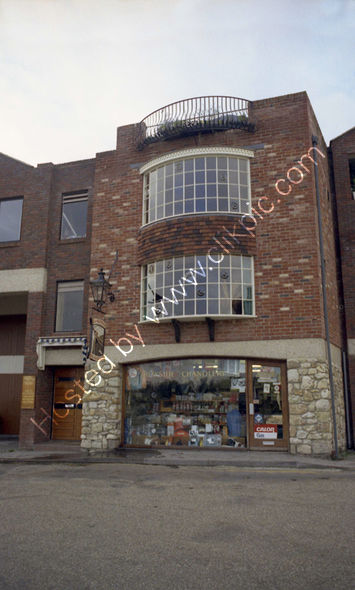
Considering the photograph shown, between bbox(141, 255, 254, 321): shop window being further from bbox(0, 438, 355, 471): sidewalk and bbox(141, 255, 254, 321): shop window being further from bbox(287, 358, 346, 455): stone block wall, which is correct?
bbox(0, 438, 355, 471): sidewalk

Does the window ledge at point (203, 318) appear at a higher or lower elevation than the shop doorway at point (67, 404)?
higher

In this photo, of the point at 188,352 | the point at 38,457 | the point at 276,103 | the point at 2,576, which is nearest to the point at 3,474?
the point at 38,457

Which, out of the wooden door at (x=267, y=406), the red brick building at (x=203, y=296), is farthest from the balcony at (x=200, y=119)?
the wooden door at (x=267, y=406)

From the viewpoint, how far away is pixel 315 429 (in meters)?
12.5

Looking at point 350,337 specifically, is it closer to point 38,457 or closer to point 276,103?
point 276,103

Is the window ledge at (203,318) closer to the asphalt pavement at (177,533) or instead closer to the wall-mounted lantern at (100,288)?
the wall-mounted lantern at (100,288)

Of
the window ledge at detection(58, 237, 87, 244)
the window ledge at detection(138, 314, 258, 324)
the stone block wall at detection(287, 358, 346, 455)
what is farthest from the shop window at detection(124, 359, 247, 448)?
the window ledge at detection(58, 237, 87, 244)

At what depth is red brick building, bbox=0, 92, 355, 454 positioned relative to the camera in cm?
1336

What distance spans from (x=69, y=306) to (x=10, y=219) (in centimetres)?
411

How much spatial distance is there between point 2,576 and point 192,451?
30.5ft

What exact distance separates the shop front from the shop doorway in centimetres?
240

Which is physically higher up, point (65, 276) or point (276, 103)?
point (276, 103)

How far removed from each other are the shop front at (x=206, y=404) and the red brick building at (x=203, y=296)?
0.04 m

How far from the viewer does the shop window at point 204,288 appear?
1375 centimetres
